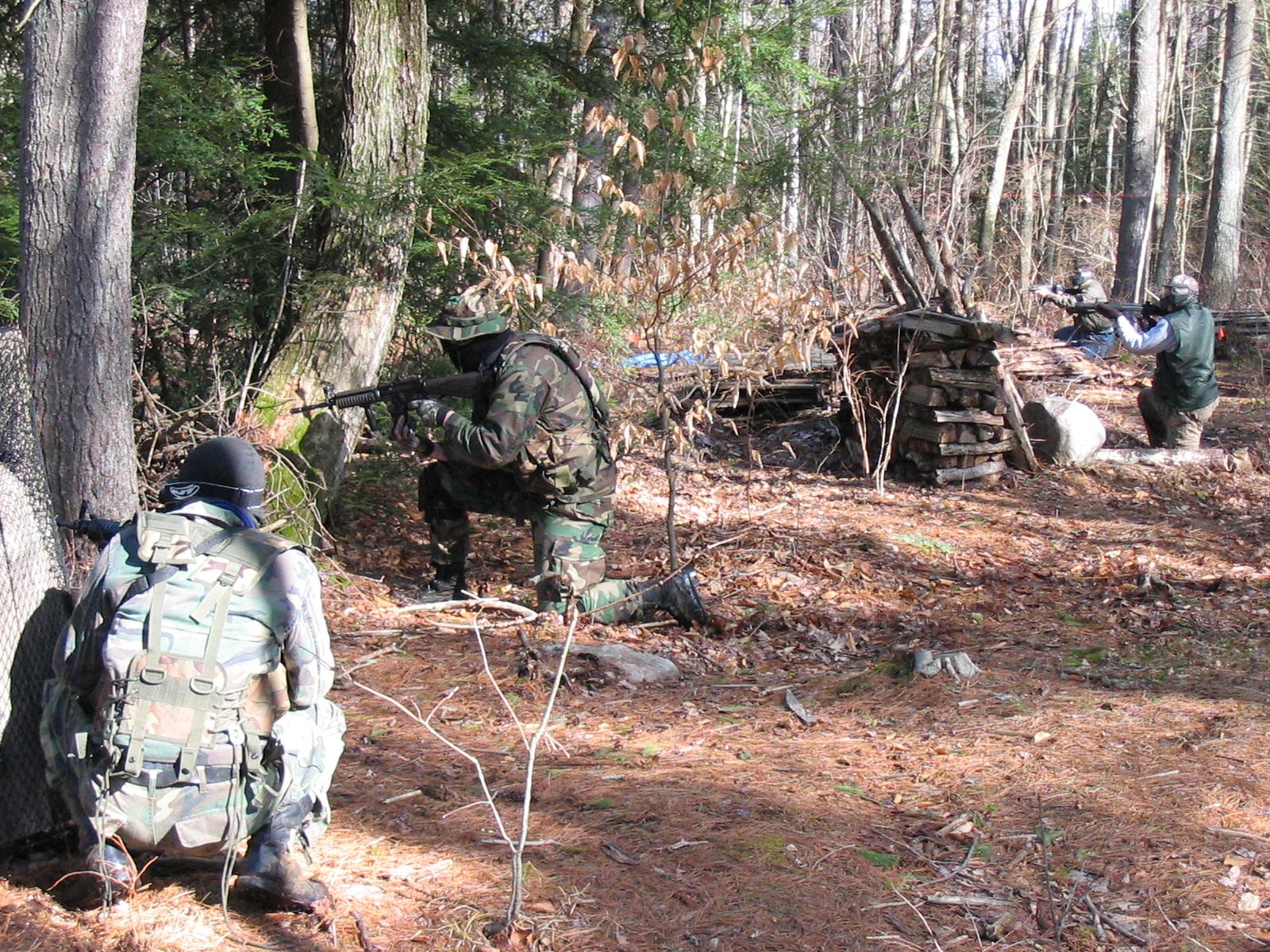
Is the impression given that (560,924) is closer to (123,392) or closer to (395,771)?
(395,771)

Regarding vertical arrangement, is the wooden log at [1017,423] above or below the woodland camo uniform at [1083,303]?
below

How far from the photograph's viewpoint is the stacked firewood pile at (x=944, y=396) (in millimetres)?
9391


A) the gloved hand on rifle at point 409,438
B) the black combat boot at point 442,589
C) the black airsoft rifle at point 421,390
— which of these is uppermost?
the black airsoft rifle at point 421,390

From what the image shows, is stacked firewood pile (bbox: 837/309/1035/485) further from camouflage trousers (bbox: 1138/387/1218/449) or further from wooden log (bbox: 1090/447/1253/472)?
camouflage trousers (bbox: 1138/387/1218/449)

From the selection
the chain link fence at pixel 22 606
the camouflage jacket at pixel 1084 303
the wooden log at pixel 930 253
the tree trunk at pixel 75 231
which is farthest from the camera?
the camouflage jacket at pixel 1084 303

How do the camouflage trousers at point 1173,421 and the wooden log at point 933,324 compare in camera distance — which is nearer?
the wooden log at point 933,324

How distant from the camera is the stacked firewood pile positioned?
9.39 m

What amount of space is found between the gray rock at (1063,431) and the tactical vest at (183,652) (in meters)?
8.42

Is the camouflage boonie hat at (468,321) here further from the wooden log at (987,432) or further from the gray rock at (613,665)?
the wooden log at (987,432)

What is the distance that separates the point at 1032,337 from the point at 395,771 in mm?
11206

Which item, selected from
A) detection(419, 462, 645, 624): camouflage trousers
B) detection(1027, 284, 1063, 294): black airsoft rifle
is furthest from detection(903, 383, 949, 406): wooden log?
detection(419, 462, 645, 624): camouflage trousers

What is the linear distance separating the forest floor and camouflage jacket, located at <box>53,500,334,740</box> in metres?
0.61

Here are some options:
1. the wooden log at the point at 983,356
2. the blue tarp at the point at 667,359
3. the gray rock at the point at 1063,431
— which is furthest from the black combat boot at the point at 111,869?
the gray rock at the point at 1063,431

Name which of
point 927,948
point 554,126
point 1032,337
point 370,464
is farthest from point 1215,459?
point 927,948
